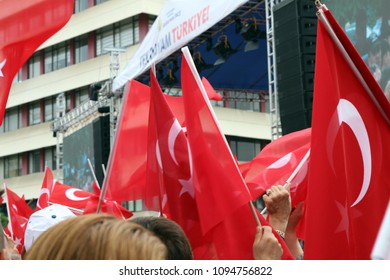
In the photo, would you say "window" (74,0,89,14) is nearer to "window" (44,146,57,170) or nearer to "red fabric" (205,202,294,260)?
"window" (44,146,57,170)

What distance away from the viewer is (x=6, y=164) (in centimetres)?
3928

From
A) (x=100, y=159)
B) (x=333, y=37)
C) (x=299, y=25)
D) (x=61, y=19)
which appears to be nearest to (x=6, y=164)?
(x=100, y=159)

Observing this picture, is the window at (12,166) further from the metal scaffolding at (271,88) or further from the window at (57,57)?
the metal scaffolding at (271,88)

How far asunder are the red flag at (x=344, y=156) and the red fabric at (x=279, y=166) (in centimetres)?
174

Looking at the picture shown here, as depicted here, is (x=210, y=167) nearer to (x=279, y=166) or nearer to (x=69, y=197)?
(x=279, y=166)

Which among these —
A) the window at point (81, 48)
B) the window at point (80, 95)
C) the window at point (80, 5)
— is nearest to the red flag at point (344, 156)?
the window at point (80, 95)

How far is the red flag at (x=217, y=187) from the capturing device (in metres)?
4.18

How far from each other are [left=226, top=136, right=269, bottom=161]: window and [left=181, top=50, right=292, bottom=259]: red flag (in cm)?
2721

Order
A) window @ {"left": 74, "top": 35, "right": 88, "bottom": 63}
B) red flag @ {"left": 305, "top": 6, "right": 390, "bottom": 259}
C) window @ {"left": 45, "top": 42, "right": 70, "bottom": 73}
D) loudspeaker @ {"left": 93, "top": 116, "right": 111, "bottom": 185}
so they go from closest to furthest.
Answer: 1. red flag @ {"left": 305, "top": 6, "right": 390, "bottom": 259}
2. loudspeaker @ {"left": 93, "top": 116, "right": 111, "bottom": 185}
3. window @ {"left": 74, "top": 35, "right": 88, "bottom": 63}
4. window @ {"left": 45, "top": 42, "right": 70, "bottom": 73}

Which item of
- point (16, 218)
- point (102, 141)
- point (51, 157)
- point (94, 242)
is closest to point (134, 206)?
point (51, 157)

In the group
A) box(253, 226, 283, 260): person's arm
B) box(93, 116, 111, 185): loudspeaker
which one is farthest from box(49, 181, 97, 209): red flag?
box(93, 116, 111, 185): loudspeaker

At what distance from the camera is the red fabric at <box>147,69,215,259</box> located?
16.0ft

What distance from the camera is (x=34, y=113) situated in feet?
125
